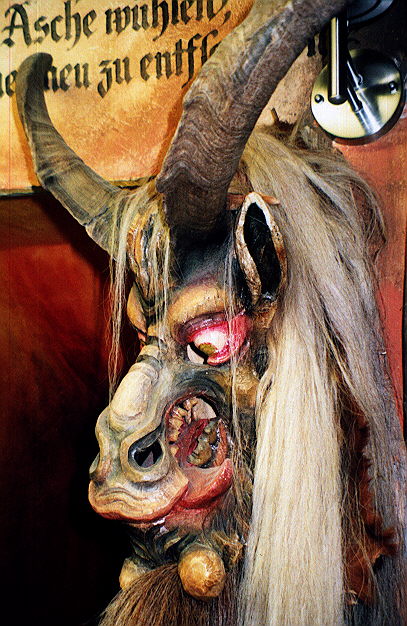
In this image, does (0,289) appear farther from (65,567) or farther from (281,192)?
(281,192)

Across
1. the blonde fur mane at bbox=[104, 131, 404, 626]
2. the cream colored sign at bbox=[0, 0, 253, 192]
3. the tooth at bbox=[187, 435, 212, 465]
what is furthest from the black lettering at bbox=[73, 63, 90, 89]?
the tooth at bbox=[187, 435, 212, 465]

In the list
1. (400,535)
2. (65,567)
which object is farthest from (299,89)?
(65,567)

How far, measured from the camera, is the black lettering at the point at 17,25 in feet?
2.96

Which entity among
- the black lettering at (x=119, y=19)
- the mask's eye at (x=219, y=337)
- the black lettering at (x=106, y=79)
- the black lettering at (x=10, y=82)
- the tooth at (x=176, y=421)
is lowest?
the tooth at (x=176, y=421)

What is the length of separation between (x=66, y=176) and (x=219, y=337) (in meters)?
0.26

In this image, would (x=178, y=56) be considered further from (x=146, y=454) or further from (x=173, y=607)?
(x=173, y=607)

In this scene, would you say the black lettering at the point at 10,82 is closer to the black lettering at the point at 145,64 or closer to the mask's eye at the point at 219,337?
the black lettering at the point at 145,64

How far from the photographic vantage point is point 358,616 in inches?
23.9

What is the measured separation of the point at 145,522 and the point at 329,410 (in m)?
0.19

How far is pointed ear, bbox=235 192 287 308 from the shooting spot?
52 centimetres

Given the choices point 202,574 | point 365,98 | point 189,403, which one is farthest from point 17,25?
point 202,574

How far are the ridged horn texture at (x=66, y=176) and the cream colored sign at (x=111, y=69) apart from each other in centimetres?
12

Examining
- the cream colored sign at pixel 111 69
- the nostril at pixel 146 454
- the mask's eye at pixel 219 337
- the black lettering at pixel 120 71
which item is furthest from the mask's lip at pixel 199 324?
the black lettering at pixel 120 71

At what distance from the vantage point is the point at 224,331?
592 mm
